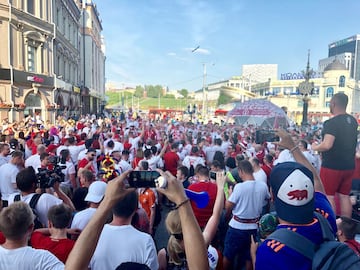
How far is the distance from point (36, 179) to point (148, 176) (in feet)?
8.95

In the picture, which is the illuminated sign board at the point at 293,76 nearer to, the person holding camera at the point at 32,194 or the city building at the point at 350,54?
the city building at the point at 350,54

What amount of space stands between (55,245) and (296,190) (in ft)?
7.62

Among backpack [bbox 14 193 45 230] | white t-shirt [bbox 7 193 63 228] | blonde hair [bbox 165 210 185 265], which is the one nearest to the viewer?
blonde hair [bbox 165 210 185 265]

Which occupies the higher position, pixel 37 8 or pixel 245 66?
pixel 245 66

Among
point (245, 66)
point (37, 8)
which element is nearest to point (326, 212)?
point (37, 8)

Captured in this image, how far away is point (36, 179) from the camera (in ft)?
12.7

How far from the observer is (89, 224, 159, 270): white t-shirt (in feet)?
8.32

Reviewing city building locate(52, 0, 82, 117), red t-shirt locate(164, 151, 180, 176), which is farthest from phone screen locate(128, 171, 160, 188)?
city building locate(52, 0, 82, 117)

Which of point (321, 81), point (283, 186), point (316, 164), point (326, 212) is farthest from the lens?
point (321, 81)

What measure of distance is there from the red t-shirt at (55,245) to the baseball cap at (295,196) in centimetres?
208

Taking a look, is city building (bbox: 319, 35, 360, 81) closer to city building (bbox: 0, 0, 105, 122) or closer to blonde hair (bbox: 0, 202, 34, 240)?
city building (bbox: 0, 0, 105, 122)

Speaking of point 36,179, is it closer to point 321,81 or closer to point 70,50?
point 70,50

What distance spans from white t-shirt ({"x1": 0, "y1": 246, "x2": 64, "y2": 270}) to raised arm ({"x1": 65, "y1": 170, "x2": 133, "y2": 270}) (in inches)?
29.6

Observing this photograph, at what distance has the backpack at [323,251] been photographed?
142 cm
